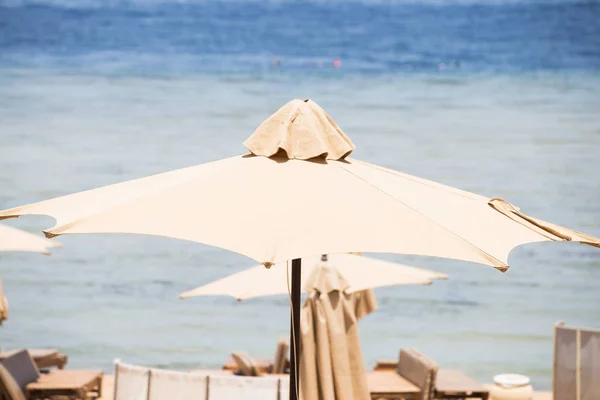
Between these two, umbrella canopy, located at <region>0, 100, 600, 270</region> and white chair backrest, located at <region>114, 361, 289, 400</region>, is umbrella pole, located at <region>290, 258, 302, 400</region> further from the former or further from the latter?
white chair backrest, located at <region>114, 361, 289, 400</region>

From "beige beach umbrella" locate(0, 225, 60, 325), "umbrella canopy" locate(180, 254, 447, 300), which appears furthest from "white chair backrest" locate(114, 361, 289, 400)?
"beige beach umbrella" locate(0, 225, 60, 325)

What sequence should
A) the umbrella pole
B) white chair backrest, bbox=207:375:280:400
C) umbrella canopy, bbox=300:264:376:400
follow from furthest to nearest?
umbrella canopy, bbox=300:264:376:400, white chair backrest, bbox=207:375:280:400, the umbrella pole

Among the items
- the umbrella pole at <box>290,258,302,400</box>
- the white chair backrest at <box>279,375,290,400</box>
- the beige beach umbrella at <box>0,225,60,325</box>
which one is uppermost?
the beige beach umbrella at <box>0,225,60,325</box>

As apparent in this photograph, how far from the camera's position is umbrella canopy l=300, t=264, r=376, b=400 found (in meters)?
5.21

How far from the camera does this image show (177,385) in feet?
16.2

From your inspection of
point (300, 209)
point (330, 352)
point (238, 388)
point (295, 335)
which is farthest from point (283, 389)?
point (300, 209)

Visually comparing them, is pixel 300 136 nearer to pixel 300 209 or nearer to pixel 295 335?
pixel 300 209

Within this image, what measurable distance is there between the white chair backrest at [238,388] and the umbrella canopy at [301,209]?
4.47 feet

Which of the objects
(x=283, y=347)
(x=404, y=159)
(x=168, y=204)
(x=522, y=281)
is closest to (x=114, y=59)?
(x=404, y=159)

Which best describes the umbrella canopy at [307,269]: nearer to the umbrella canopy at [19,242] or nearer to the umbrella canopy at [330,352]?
the umbrella canopy at [19,242]

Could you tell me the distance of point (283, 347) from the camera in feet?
30.1

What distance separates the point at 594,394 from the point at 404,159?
15.4 meters

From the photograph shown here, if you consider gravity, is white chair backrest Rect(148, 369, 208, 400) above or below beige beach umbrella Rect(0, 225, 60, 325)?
below

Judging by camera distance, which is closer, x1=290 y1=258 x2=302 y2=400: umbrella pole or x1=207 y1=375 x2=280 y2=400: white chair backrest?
x1=290 y1=258 x2=302 y2=400: umbrella pole
